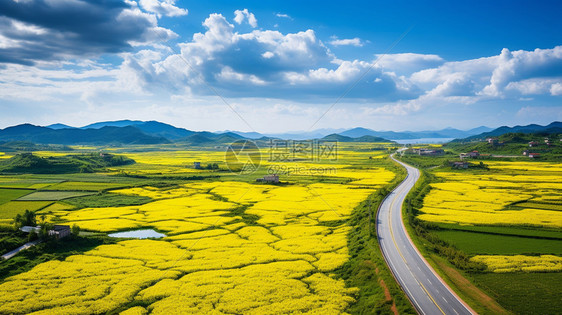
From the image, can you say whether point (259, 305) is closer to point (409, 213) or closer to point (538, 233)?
point (409, 213)

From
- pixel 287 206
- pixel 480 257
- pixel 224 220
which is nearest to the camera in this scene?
A: pixel 480 257

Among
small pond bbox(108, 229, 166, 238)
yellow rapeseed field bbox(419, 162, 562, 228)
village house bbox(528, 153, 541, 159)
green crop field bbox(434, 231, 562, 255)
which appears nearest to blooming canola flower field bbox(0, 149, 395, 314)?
small pond bbox(108, 229, 166, 238)

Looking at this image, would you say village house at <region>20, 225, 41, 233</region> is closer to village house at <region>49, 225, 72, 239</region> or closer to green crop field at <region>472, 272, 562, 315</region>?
village house at <region>49, 225, 72, 239</region>

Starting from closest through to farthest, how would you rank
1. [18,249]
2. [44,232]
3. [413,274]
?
[413,274]
[18,249]
[44,232]

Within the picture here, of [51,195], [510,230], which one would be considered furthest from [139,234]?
[510,230]

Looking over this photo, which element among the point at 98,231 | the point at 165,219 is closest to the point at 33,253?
the point at 98,231

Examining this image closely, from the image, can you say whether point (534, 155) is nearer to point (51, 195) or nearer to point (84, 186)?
point (84, 186)

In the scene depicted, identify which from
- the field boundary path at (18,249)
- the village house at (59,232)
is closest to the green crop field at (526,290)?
the village house at (59,232)
